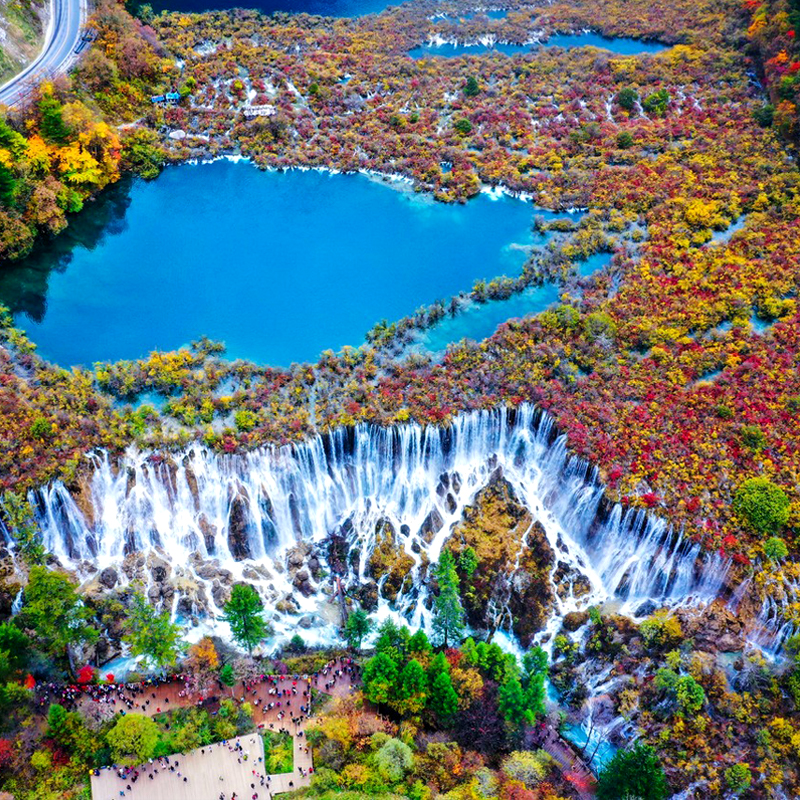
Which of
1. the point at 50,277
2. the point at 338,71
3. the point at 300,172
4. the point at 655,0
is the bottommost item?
the point at 50,277

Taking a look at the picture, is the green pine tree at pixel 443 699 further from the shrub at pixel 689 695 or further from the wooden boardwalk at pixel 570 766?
the shrub at pixel 689 695

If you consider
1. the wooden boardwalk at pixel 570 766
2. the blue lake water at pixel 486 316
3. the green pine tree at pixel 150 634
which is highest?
the blue lake water at pixel 486 316

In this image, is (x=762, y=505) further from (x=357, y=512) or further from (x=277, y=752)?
(x=277, y=752)

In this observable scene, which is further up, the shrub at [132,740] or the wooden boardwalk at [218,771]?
the shrub at [132,740]

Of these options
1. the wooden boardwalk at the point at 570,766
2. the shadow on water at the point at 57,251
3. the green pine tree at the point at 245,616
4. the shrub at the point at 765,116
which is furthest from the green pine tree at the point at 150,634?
the shrub at the point at 765,116

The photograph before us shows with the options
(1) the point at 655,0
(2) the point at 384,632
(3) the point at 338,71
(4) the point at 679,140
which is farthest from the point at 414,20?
(2) the point at 384,632

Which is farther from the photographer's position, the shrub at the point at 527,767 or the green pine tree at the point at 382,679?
the green pine tree at the point at 382,679

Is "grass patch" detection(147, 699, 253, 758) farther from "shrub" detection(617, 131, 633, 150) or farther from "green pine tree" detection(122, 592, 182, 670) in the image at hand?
"shrub" detection(617, 131, 633, 150)

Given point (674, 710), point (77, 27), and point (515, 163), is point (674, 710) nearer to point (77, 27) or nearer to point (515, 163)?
point (515, 163)
